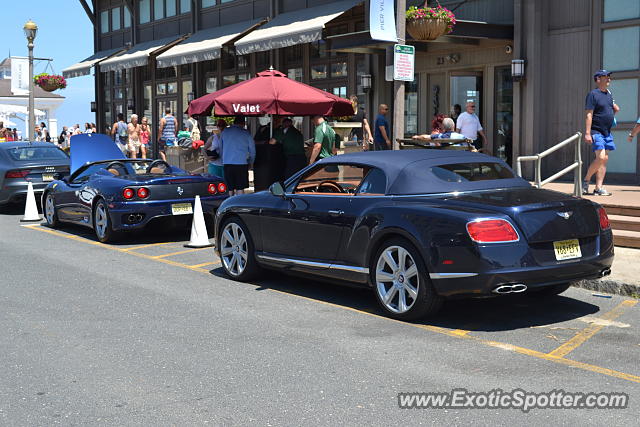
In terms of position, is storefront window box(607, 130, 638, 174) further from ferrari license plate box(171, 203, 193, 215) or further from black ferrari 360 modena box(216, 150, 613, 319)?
ferrari license plate box(171, 203, 193, 215)

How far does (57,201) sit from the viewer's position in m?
12.5

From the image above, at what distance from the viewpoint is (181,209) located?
1079 centimetres

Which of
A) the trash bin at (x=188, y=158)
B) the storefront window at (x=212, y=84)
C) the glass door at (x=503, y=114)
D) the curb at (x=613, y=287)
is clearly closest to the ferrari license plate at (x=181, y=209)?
the curb at (x=613, y=287)

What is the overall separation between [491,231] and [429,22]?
29.5ft

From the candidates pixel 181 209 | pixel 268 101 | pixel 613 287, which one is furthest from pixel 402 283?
pixel 268 101

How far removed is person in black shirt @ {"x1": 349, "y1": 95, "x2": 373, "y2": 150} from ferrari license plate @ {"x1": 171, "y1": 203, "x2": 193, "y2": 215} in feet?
22.5

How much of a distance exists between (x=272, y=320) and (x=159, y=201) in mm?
4818

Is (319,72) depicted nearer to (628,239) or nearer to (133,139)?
(133,139)

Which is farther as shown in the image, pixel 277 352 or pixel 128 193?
pixel 128 193

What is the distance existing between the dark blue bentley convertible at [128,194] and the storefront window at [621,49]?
7.68 meters

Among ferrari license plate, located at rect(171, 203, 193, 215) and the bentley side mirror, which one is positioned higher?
the bentley side mirror

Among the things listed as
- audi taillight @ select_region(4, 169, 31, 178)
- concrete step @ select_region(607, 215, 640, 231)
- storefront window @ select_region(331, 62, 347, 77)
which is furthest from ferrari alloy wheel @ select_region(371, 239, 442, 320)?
storefront window @ select_region(331, 62, 347, 77)

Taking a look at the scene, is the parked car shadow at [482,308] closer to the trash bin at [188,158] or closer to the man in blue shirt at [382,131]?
the man in blue shirt at [382,131]

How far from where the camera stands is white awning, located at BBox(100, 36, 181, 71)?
1032 inches
